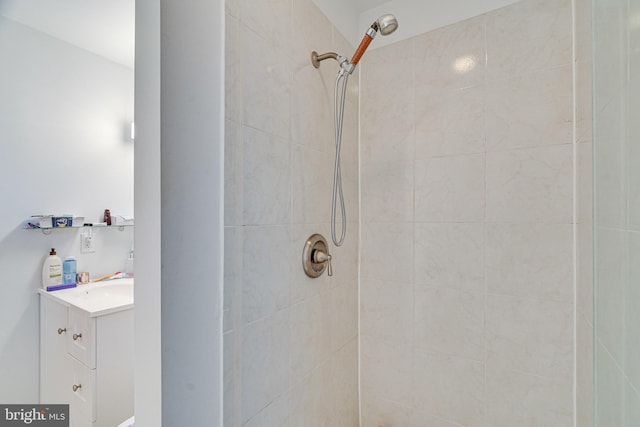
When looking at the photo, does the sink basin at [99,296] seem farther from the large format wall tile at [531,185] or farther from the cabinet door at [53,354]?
the large format wall tile at [531,185]

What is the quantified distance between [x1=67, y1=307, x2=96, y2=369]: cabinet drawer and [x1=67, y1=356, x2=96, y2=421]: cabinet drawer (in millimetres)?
44

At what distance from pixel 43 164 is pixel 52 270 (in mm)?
698

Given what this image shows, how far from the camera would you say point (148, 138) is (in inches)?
26.4

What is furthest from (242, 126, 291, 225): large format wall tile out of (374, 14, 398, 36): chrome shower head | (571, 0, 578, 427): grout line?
(571, 0, 578, 427): grout line

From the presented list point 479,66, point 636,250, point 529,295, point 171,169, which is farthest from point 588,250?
point 171,169

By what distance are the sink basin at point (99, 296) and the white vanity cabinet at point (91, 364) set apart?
22mm

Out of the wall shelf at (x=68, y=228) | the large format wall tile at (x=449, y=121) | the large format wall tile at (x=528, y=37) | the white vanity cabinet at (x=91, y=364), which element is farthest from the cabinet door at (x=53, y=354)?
the large format wall tile at (x=528, y=37)

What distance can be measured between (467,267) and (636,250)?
0.73 meters

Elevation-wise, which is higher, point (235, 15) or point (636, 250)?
point (235, 15)

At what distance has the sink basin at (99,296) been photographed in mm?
1507

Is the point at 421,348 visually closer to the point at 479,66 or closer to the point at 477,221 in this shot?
the point at 477,221

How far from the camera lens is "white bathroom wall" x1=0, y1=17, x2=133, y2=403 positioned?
1.68 metres

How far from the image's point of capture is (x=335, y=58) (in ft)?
3.35

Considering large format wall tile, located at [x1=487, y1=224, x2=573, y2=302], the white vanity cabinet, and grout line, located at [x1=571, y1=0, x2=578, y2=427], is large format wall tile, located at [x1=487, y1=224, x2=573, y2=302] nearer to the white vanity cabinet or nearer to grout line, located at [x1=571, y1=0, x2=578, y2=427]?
grout line, located at [x1=571, y1=0, x2=578, y2=427]
